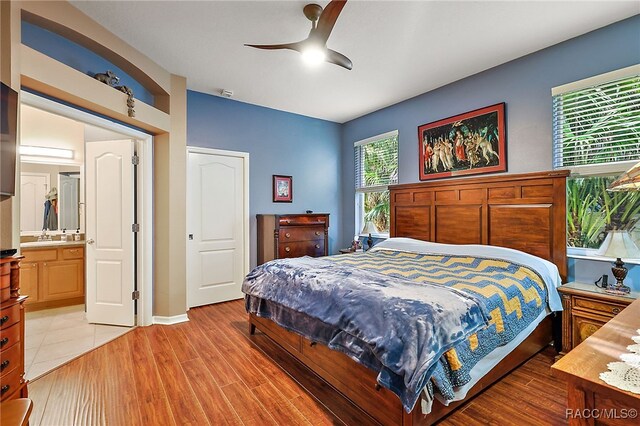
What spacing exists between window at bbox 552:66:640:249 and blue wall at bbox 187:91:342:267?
3.38 meters

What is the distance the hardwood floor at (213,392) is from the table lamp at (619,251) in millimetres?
816

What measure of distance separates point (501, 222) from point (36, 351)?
4.89 m

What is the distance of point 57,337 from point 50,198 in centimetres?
240

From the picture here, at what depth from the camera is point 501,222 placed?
128 inches

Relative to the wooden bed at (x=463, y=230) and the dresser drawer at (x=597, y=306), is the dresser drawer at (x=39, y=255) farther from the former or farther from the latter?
the dresser drawer at (x=597, y=306)

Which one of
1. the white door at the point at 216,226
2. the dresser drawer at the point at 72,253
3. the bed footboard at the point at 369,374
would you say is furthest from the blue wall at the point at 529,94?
the dresser drawer at the point at 72,253

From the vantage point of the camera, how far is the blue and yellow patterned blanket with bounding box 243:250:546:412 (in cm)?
156

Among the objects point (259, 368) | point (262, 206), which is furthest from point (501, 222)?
point (262, 206)

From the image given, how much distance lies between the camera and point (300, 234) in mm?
4727

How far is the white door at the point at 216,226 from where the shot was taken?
4.16 meters

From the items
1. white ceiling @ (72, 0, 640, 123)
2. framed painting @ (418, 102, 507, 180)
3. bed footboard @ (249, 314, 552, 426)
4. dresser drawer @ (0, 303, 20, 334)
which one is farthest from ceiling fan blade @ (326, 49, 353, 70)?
dresser drawer @ (0, 303, 20, 334)

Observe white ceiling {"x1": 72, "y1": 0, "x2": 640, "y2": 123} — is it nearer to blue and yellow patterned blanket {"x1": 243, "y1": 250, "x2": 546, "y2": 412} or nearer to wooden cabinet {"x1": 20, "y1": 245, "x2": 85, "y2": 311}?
blue and yellow patterned blanket {"x1": 243, "y1": 250, "x2": 546, "y2": 412}

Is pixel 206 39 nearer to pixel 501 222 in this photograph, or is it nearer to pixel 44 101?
pixel 44 101

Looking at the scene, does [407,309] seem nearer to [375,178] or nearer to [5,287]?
[5,287]
